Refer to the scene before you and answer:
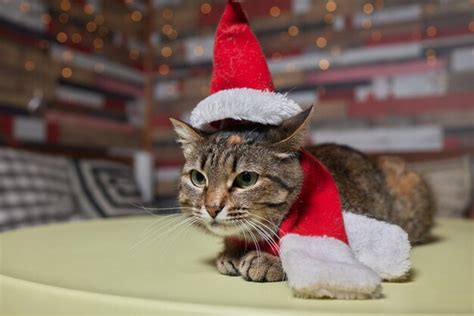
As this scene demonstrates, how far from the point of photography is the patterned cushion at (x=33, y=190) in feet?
6.48

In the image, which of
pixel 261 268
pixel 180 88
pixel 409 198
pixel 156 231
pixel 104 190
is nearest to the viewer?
pixel 261 268

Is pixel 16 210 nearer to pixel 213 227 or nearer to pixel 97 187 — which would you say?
pixel 97 187

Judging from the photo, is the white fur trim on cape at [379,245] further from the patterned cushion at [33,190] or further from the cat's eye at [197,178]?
the patterned cushion at [33,190]

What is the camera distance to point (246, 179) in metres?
0.77

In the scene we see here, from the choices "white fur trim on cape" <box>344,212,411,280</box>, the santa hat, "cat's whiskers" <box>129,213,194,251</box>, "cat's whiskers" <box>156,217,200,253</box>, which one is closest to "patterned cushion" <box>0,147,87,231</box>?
"cat's whiskers" <box>129,213,194,251</box>

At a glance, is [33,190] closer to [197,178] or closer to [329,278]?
[197,178]

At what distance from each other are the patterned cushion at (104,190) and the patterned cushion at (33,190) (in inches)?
2.6

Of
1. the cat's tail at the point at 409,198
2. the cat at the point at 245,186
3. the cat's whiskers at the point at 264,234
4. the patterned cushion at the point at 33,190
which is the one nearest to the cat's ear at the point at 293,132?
the cat at the point at 245,186

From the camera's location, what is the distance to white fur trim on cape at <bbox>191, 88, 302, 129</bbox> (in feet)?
2.51

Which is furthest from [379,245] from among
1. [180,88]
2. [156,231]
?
[180,88]

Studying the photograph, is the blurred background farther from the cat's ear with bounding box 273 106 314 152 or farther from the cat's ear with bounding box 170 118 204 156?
the cat's ear with bounding box 273 106 314 152

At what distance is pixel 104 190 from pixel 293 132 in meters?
1.90

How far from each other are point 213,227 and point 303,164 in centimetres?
19

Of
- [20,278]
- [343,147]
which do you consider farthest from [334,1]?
[20,278]
